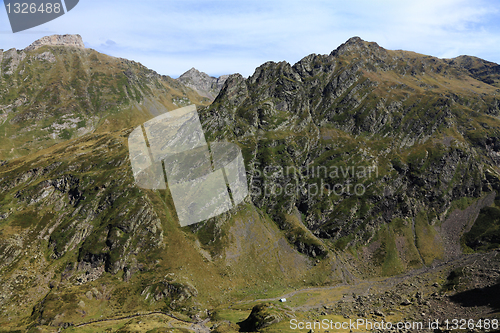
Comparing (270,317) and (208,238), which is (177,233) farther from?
(270,317)

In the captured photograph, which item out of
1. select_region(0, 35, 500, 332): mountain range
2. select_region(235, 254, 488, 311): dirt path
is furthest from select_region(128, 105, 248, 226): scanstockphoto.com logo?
select_region(235, 254, 488, 311): dirt path

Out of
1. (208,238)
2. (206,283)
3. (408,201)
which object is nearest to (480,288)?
(408,201)

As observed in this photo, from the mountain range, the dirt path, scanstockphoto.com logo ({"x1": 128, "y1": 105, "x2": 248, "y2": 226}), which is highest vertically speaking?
scanstockphoto.com logo ({"x1": 128, "y1": 105, "x2": 248, "y2": 226})

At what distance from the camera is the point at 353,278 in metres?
150

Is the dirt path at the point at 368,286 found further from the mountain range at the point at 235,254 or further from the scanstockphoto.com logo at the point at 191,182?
the scanstockphoto.com logo at the point at 191,182

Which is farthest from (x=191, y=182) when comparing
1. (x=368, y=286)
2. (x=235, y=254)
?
(x=368, y=286)

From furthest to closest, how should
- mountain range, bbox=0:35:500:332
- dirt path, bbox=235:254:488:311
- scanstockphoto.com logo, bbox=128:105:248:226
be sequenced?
scanstockphoto.com logo, bbox=128:105:248:226, dirt path, bbox=235:254:488:311, mountain range, bbox=0:35:500:332

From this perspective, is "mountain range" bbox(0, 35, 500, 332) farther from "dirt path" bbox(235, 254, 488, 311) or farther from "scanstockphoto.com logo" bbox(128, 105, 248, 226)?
"scanstockphoto.com logo" bbox(128, 105, 248, 226)

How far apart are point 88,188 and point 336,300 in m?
160

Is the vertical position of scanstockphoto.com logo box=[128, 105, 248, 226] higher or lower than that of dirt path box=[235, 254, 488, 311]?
higher

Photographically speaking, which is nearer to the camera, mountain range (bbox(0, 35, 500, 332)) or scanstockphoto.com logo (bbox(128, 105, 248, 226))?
mountain range (bbox(0, 35, 500, 332))

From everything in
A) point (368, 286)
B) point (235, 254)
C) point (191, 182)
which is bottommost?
point (368, 286)

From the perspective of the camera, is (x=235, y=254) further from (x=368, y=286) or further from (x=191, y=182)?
(x=368, y=286)

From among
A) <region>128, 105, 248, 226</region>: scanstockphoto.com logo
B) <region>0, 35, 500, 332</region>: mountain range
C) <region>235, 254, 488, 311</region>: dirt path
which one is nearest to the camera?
<region>0, 35, 500, 332</region>: mountain range
